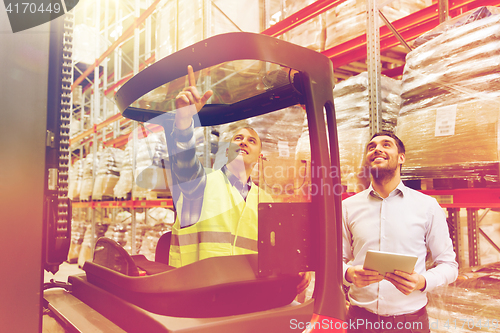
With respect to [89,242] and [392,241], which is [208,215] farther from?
[89,242]

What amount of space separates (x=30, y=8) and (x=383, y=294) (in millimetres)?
2427

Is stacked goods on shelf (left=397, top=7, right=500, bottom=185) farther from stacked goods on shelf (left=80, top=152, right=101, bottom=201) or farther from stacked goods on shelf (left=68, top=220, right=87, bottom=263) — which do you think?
stacked goods on shelf (left=68, top=220, right=87, bottom=263)

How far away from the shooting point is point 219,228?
1.96 meters

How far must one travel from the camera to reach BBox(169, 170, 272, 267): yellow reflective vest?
6.17 feet

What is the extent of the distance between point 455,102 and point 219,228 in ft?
5.36

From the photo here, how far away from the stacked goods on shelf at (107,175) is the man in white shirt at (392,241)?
5.87 metres

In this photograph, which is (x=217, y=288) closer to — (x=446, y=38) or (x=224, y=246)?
(x=224, y=246)

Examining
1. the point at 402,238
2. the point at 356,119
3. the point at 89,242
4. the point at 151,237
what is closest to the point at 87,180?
the point at 89,242

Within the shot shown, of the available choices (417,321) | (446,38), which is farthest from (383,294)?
(446,38)

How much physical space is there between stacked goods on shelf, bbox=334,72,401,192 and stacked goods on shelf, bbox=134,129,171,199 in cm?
307

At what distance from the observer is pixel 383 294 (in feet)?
7.60

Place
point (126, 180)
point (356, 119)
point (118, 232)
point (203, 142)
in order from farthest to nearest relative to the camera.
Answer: point (118, 232), point (126, 180), point (203, 142), point (356, 119)

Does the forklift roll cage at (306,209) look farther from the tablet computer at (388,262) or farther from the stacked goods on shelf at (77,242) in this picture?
the stacked goods on shelf at (77,242)

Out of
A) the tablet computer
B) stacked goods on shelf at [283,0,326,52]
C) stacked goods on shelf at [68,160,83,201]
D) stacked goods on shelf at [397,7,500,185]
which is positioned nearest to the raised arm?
the tablet computer
